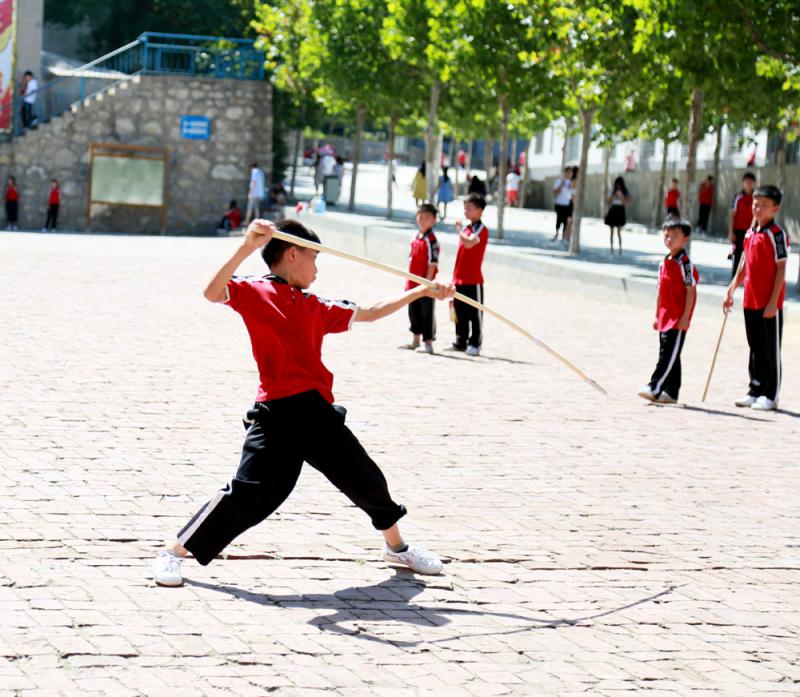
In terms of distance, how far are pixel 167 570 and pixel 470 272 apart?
9.34m

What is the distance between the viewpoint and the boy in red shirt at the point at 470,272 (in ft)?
48.4

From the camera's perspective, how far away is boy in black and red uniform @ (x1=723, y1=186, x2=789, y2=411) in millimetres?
12055

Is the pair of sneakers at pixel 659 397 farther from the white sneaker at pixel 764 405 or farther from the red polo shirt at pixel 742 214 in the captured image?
the red polo shirt at pixel 742 214

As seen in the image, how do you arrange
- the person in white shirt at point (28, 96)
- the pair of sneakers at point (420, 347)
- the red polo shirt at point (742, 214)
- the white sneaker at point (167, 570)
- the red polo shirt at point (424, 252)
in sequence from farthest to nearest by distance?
the person in white shirt at point (28, 96) < the red polo shirt at point (742, 214) < the pair of sneakers at point (420, 347) < the red polo shirt at point (424, 252) < the white sneaker at point (167, 570)

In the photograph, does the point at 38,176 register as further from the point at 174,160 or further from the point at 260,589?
the point at 260,589

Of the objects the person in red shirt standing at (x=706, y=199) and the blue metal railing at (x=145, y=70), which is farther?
the person in red shirt standing at (x=706, y=199)

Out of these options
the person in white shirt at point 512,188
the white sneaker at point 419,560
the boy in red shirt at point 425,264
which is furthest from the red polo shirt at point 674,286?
the person in white shirt at point 512,188

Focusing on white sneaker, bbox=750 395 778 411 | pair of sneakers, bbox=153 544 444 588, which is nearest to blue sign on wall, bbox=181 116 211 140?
white sneaker, bbox=750 395 778 411

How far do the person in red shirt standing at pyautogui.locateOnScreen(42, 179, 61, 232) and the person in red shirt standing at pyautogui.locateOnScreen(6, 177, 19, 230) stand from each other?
2.66 feet

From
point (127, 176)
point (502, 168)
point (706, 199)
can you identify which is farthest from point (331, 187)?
point (502, 168)

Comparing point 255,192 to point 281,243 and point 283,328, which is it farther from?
point 283,328

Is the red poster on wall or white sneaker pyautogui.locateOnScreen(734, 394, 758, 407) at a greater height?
the red poster on wall

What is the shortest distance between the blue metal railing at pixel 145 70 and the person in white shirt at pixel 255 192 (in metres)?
3.03

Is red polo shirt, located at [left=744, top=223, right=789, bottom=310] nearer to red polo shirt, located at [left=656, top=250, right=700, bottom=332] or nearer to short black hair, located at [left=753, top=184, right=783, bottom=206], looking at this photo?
short black hair, located at [left=753, top=184, right=783, bottom=206]
